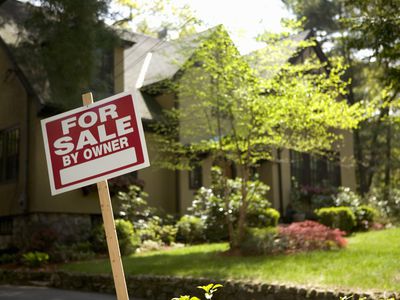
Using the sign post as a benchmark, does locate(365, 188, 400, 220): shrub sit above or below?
below

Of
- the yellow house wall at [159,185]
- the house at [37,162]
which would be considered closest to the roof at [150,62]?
the house at [37,162]

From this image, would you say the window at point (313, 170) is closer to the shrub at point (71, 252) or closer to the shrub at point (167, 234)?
the shrub at point (167, 234)

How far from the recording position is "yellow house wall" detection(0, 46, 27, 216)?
46.6 ft

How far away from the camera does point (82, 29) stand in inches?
430

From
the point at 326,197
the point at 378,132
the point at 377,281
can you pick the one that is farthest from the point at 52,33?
the point at 378,132

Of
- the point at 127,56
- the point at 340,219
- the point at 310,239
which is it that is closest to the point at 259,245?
the point at 310,239

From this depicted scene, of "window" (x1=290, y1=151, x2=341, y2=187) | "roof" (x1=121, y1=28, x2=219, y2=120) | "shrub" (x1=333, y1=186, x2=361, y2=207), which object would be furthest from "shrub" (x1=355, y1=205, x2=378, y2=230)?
"roof" (x1=121, y1=28, x2=219, y2=120)

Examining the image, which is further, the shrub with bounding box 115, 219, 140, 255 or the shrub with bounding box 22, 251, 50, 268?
the shrub with bounding box 115, 219, 140, 255

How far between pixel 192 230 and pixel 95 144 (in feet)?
39.2

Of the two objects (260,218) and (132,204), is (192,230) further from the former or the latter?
(260,218)

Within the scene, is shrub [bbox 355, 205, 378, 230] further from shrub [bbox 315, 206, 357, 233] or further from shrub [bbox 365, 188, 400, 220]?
shrub [bbox 365, 188, 400, 220]

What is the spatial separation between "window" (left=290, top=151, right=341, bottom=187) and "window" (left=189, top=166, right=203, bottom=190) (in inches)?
150

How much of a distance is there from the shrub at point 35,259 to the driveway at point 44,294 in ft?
6.02

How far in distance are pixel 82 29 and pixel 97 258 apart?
228 inches
